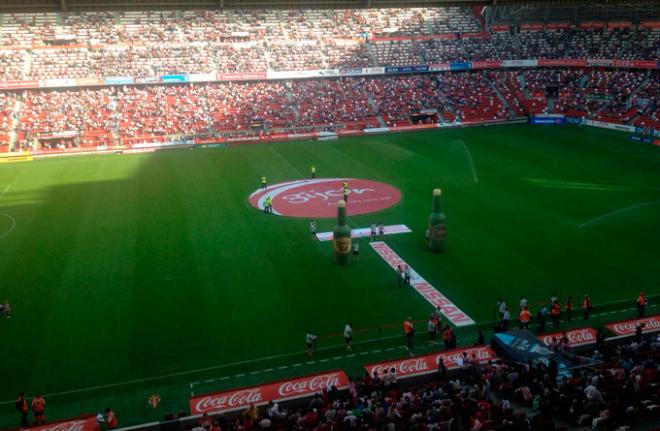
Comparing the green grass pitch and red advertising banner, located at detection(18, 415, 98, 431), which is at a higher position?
red advertising banner, located at detection(18, 415, 98, 431)

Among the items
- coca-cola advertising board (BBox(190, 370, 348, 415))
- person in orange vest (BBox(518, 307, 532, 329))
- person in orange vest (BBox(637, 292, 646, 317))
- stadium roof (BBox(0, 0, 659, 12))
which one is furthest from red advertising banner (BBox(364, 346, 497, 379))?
stadium roof (BBox(0, 0, 659, 12))

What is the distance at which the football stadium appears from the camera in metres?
18.3

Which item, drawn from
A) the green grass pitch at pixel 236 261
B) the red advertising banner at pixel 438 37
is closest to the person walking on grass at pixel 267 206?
the green grass pitch at pixel 236 261

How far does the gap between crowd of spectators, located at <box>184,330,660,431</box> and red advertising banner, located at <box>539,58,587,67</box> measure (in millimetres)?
64462

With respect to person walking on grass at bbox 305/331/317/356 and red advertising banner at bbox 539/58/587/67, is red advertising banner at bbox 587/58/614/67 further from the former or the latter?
person walking on grass at bbox 305/331/317/356

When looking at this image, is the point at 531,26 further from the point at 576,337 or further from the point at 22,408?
the point at 22,408

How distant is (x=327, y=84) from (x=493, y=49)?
944 inches

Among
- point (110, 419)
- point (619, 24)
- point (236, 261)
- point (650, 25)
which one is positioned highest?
point (619, 24)

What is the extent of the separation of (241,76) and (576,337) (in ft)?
190

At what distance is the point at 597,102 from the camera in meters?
70.9

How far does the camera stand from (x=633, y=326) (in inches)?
853

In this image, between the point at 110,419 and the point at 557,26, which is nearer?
the point at 110,419

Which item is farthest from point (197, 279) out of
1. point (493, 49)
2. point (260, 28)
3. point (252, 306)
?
point (493, 49)

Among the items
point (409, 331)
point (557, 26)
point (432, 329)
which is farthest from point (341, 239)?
point (557, 26)
